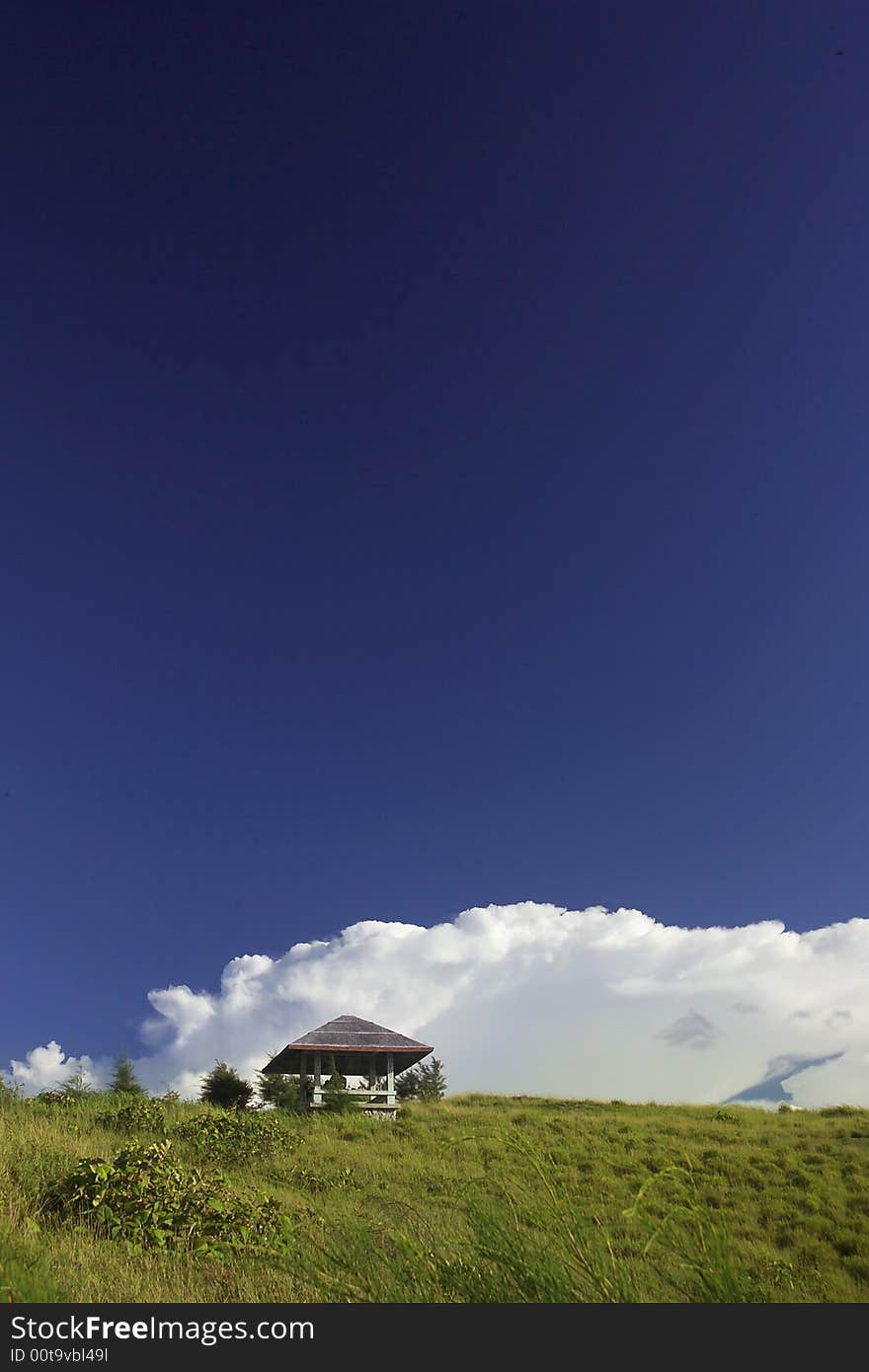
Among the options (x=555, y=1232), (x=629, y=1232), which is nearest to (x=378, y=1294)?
(x=555, y=1232)

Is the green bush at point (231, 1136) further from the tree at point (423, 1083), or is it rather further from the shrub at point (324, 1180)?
the tree at point (423, 1083)

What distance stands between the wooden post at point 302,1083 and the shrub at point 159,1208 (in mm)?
22170

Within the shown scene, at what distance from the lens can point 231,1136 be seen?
59.3ft

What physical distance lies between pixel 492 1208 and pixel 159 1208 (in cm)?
648

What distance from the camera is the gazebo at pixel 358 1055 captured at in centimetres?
3125

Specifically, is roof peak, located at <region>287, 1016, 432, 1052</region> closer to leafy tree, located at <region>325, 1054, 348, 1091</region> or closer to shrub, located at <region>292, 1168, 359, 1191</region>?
leafy tree, located at <region>325, 1054, 348, 1091</region>

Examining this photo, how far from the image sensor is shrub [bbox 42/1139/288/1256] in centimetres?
938

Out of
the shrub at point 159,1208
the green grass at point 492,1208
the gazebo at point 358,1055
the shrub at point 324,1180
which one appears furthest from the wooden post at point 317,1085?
the shrub at point 159,1208

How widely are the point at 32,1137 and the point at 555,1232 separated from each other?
12209mm
